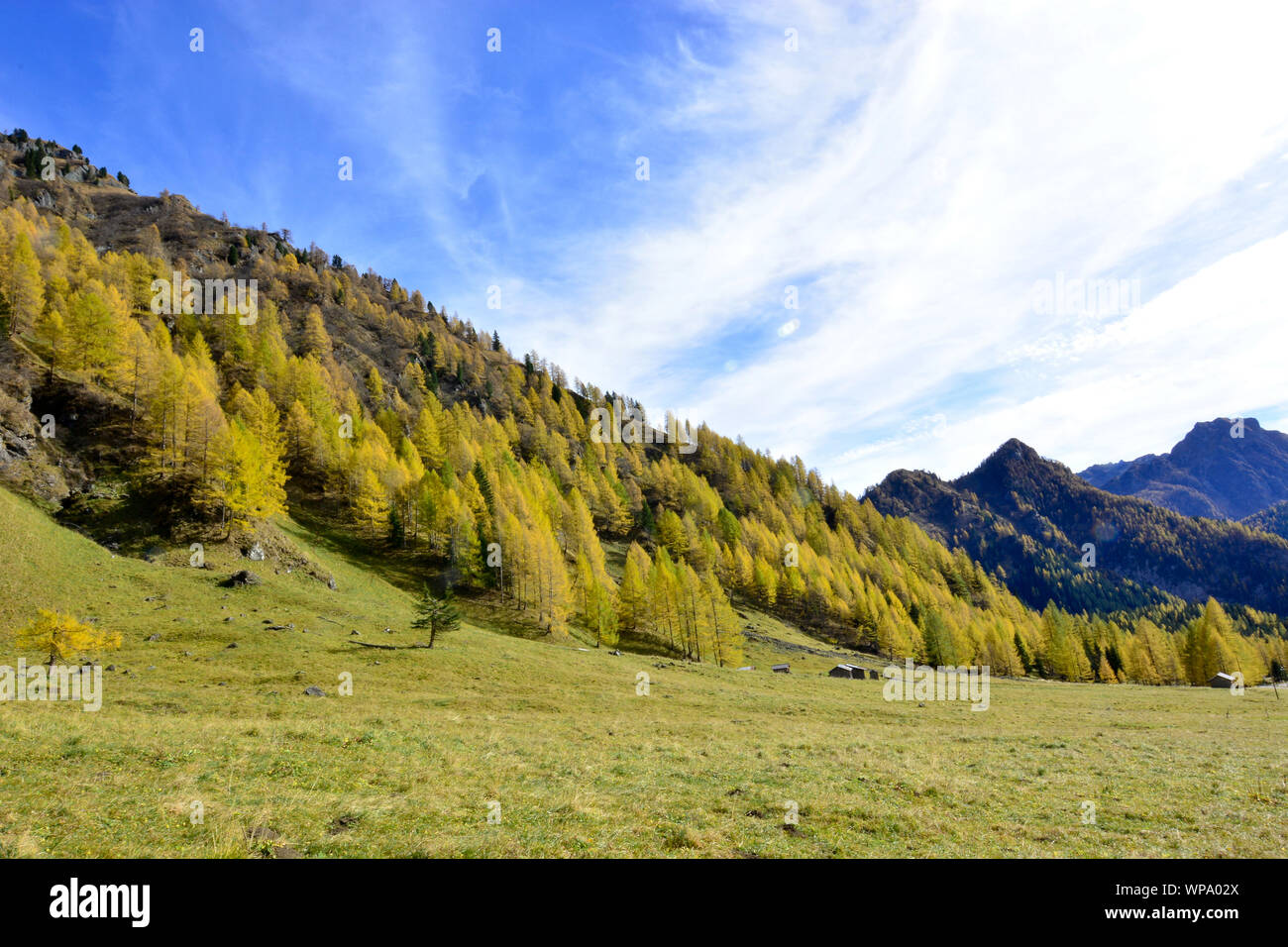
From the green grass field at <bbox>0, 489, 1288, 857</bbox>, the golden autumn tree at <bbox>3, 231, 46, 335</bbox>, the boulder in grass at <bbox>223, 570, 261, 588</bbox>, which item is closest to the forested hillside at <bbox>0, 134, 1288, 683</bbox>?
the golden autumn tree at <bbox>3, 231, 46, 335</bbox>

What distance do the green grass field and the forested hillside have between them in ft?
54.0

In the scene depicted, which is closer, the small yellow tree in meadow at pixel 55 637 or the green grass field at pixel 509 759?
the green grass field at pixel 509 759

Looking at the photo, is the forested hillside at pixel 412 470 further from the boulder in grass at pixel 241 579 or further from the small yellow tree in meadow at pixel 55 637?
the small yellow tree in meadow at pixel 55 637

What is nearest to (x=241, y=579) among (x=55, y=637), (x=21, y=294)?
(x=55, y=637)

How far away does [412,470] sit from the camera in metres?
92.6

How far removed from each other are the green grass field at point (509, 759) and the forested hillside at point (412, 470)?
1646 centimetres

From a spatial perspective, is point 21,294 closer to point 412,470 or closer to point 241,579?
point 412,470

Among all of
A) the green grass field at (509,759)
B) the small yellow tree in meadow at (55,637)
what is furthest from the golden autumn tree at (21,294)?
the small yellow tree in meadow at (55,637)

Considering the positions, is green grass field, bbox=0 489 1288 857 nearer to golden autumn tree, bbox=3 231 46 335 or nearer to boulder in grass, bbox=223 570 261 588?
boulder in grass, bbox=223 570 261 588

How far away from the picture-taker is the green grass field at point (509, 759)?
1120 cm

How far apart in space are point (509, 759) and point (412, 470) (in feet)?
272

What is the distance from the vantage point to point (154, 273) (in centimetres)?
11369
